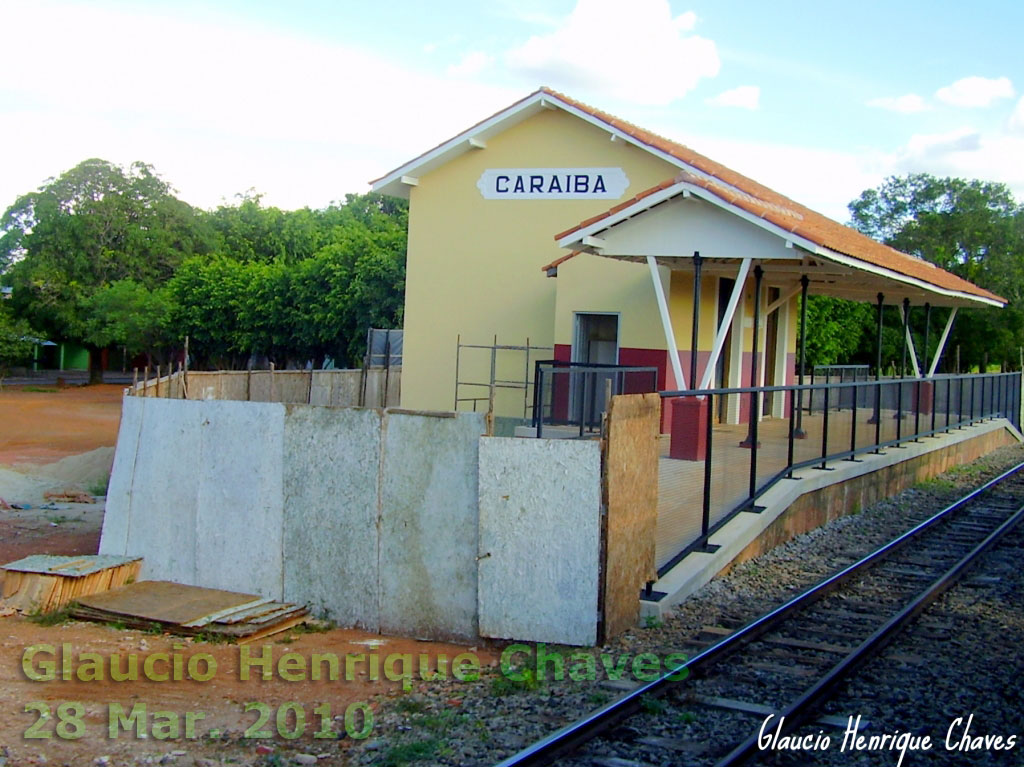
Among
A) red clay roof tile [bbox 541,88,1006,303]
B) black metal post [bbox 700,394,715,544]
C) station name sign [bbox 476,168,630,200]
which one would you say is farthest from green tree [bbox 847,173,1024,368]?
black metal post [bbox 700,394,715,544]

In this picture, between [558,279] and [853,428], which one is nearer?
[853,428]

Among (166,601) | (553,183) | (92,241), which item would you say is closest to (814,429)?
(166,601)

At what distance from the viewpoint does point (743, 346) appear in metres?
21.8

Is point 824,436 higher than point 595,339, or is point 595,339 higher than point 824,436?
point 595,339

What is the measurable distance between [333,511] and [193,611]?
1615mm

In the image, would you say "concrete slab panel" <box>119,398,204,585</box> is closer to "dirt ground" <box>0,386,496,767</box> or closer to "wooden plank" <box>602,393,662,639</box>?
"dirt ground" <box>0,386,496,767</box>

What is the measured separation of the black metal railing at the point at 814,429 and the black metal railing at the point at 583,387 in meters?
0.68

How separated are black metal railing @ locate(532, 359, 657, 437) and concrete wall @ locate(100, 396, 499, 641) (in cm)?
364

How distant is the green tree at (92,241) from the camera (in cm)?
6012

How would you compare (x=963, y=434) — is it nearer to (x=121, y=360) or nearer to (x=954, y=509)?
(x=954, y=509)

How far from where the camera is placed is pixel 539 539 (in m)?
9.01

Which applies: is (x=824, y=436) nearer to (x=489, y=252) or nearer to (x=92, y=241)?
(x=489, y=252)

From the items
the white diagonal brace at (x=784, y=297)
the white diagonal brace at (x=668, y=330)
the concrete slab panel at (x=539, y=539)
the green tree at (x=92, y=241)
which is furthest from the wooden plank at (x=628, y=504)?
the green tree at (x=92, y=241)

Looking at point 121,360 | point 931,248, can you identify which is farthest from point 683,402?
point 121,360
